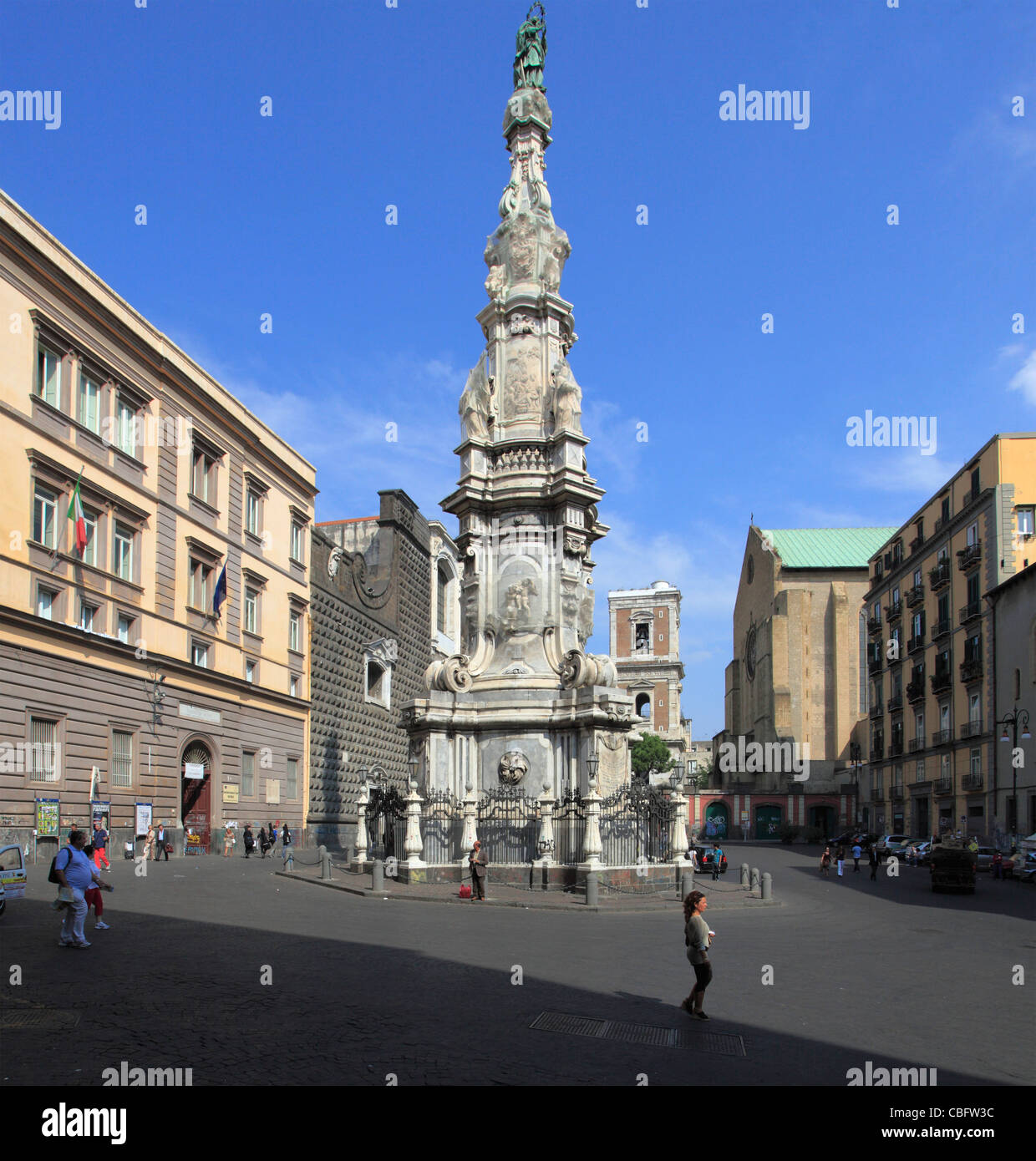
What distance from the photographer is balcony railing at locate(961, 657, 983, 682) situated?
170 ft

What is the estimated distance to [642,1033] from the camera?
32.0ft

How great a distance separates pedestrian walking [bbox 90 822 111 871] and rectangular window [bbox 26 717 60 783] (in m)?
1.95

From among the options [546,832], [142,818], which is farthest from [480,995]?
[142,818]

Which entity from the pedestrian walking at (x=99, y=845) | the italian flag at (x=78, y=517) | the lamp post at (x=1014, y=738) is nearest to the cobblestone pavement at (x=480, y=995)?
the pedestrian walking at (x=99, y=845)

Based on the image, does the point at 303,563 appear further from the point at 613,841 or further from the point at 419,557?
the point at 613,841

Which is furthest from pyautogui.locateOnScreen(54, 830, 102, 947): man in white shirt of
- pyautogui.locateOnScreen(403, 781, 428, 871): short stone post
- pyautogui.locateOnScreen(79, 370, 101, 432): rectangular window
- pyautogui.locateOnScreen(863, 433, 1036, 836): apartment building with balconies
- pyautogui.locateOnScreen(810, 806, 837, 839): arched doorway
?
pyautogui.locateOnScreen(810, 806, 837, 839): arched doorway

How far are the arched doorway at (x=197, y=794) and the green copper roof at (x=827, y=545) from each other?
63.0 m

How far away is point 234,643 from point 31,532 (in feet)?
43.0

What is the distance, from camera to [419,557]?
2657 inches

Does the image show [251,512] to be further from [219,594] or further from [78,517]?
[78,517]

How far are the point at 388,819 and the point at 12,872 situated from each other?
992 centimetres

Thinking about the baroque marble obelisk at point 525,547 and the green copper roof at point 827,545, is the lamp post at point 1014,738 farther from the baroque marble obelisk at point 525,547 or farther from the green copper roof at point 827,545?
the green copper roof at point 827,545
